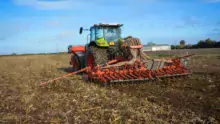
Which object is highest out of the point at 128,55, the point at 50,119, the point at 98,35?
the point at 98,35

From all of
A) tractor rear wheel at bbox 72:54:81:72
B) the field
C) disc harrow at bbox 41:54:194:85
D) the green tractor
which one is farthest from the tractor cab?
the field

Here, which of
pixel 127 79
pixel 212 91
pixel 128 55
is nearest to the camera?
pixel 212 91

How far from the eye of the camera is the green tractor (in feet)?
33.9

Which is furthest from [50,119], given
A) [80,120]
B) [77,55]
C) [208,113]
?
[77,55]

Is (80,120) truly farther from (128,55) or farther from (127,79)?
(128,55)

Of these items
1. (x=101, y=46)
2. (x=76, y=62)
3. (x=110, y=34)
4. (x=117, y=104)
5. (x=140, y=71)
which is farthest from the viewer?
(x=76, y=62)

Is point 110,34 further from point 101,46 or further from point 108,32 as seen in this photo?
point 101,46

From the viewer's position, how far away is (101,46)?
10.4m

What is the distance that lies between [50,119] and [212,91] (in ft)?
16.2

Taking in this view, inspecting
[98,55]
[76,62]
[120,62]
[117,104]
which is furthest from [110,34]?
[117,104]

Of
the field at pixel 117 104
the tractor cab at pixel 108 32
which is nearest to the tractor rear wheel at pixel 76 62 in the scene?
the tractor cab at pixel 108 32

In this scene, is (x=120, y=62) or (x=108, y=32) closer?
(x=120, y=62)

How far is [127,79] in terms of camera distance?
875 centimetres

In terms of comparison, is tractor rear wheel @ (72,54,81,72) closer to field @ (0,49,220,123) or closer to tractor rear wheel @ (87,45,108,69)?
tractor rear wheel @ (87,45,108,69)
